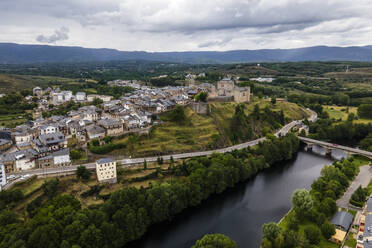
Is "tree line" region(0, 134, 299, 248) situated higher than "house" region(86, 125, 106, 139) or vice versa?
"house" region(86, 125, 106, 139)

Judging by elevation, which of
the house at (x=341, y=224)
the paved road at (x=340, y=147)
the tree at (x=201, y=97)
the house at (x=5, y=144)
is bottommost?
the house at (x=341, y=224)

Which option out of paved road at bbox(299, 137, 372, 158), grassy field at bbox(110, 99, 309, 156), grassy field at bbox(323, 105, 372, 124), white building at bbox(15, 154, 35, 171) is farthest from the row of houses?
grassy field at bbox(323, 105, 372, 124)

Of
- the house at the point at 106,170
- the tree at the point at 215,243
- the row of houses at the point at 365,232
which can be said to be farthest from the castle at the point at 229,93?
the tree at the point at 215,243

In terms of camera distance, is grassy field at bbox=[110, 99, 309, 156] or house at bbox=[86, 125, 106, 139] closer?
grassy field at bbox=[110, 99, 309, 156]

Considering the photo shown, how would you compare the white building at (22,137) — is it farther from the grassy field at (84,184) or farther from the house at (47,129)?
the grassy field at (84,184)

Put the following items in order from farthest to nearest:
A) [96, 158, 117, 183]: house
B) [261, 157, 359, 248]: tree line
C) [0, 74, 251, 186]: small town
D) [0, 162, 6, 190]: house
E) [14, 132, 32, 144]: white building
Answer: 1. [14, 132, 32, 144]: white building
2. [0, 74, 251, 186]: small town
3. [96, 158, 117, 183]: house
4. [0, 162, 6, 190]: house
5. [261, 157, 359, 248]: tree line

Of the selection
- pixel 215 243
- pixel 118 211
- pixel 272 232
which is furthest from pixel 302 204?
pixel 118 211

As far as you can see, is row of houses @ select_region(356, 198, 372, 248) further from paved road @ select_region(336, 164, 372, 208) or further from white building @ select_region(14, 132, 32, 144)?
white building @ select_region(14, 132, 32, 144)
